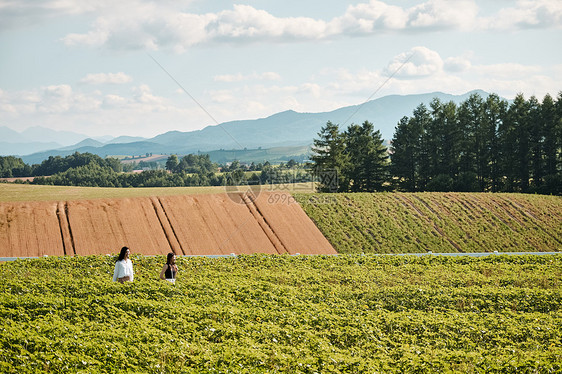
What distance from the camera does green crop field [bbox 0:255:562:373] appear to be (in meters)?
10.5

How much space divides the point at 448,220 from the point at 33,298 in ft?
112

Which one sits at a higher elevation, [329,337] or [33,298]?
[33,298]

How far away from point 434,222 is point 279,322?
97.0 feet

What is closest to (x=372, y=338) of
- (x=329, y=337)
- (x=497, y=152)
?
(x=329, y=337)

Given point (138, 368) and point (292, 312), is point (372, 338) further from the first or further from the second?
point (138, 368)

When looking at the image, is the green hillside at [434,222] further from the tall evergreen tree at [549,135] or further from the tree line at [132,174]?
the tree line at [132,174]

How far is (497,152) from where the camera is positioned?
66.1 meters

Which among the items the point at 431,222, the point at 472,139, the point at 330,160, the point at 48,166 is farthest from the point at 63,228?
the point at 48,166

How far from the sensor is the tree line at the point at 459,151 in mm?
62469

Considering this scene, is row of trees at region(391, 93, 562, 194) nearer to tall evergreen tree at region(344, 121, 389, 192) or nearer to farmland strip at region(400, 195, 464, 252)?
tall evergreen tree at region(344, 121, 389, 192)

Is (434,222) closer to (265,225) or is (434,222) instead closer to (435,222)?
(435,222)

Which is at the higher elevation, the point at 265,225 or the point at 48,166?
the point at 48,166

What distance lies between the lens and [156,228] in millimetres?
33500

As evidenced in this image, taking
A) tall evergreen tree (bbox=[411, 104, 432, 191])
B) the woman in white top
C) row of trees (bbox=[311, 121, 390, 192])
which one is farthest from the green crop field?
tall evergreen tree (bbox=[411, 104, 432, 191])
